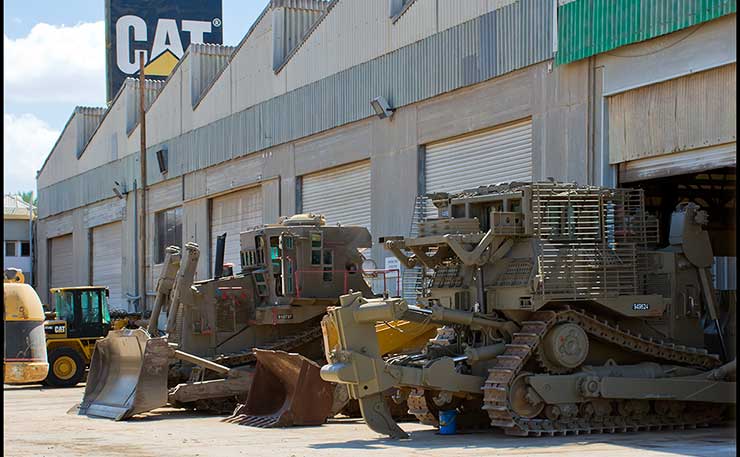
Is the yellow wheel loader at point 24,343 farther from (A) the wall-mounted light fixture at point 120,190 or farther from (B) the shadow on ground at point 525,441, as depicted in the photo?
(A) the wall-mounted light fixture at point 120,190

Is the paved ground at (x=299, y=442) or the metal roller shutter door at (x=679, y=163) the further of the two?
the metal roller shutter door at (x=679, y=163)

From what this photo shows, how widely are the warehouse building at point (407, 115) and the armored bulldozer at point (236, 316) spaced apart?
4.51 metres

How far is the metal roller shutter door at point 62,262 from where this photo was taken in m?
58.1

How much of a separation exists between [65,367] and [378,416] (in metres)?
17.3

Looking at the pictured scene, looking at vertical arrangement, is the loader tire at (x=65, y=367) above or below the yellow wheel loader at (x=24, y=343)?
below

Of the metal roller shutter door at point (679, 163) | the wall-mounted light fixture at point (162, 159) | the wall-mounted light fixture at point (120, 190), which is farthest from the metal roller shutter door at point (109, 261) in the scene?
the metal roller shutter door at point (679, 163)

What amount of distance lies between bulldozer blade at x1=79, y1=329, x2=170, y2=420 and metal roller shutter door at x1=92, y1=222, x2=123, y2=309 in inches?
1042

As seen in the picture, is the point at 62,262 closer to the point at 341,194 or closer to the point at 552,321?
the point at 341,194

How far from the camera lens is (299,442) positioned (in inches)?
627

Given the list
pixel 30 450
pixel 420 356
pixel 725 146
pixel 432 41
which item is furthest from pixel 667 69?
pixel 30 450

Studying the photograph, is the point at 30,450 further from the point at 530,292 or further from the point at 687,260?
the point at 687,260

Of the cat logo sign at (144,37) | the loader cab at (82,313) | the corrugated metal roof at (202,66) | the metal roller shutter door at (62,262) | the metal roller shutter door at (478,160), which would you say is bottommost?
the loader cab at (82,313)

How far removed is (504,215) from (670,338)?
10.3ft

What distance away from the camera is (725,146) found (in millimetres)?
18688
